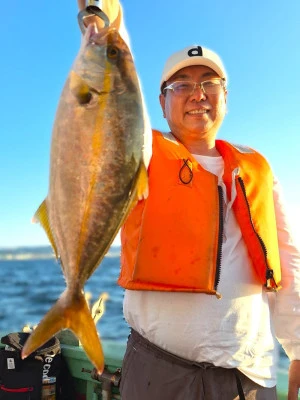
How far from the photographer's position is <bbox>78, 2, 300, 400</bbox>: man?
2902 millimetres

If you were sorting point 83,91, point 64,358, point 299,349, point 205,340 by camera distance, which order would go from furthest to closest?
point 64,358 < point 299,349 < point 205,340 < point 83,91

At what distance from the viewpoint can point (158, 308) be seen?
2.97m

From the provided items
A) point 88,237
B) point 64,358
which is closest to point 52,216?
point 88,237

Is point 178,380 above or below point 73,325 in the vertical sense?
below

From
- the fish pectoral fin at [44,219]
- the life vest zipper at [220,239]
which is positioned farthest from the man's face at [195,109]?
the fish pectoral fin at [44,219]

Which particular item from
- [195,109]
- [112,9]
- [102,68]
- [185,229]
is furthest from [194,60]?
[102,68]

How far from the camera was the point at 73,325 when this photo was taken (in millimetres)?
2162

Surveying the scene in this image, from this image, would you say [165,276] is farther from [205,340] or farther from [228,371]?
[228,371]

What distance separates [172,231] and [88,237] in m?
0.94

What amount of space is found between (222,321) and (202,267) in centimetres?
35

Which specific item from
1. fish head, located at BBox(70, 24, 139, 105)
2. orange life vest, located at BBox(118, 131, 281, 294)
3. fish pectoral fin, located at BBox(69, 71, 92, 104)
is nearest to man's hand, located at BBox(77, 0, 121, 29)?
fish head, located at BBox(70, 24, 139, 105)

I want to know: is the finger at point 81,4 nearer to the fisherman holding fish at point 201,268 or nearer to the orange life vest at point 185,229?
the fisherman holding fish at point 201,268

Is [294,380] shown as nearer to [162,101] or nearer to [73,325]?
[73,325]

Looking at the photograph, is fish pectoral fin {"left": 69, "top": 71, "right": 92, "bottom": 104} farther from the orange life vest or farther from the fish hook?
the orange life vest
